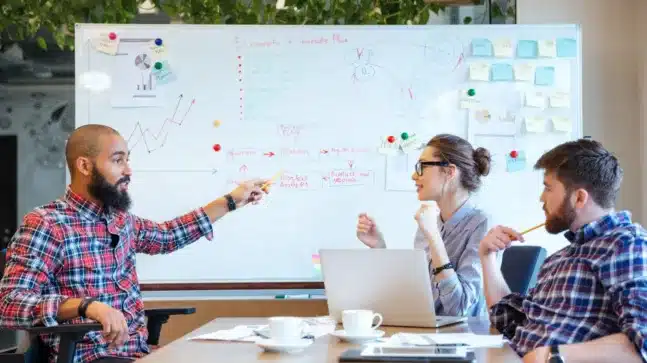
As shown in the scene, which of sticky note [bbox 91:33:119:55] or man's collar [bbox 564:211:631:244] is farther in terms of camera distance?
sticky note [bbox 91:33:119:55]

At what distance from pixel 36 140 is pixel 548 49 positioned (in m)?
2.78

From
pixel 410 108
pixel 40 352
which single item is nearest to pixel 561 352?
pixel 40 352

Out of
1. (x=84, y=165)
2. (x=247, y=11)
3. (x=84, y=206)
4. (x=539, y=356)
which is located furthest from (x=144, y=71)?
(x=539, y=356)

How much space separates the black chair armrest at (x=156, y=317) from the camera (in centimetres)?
292

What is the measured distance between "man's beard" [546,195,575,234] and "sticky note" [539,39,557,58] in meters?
1.88

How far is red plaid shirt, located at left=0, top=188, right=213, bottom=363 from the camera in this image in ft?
8.41

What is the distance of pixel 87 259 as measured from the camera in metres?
2.77

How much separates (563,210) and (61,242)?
58.2 inches

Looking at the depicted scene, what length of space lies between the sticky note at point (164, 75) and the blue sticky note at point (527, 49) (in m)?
1.52

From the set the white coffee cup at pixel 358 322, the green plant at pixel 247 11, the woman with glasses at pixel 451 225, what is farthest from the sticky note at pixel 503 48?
the white coffee cup at pixel 358 322

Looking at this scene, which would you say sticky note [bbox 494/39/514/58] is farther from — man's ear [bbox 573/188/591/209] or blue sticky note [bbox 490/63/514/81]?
man's ear [bbox 573/188/591/209]

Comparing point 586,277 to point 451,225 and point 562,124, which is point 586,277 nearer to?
point 451,225

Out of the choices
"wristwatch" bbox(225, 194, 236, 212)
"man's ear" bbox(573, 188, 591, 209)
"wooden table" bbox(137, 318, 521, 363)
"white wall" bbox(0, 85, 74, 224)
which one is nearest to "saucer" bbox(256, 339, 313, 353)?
"wooden table" bbox(137, 318, 521, 363)

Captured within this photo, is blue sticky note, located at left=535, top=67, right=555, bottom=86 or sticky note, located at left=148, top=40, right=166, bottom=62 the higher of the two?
sticky note, located at left=148, top=40, right=166, bottom=62
